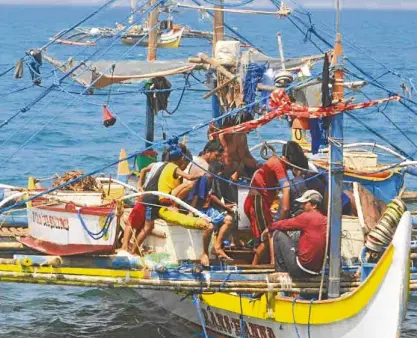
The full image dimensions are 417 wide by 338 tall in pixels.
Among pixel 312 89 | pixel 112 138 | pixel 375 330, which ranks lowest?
pixel 375 330

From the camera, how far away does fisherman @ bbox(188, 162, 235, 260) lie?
17969mm

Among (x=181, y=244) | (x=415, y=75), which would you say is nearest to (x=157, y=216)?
(x=181, y=244)

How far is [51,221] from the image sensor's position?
18844 mm

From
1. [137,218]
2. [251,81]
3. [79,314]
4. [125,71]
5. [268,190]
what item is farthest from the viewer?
[79,314]

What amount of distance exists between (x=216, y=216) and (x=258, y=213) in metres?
0.60

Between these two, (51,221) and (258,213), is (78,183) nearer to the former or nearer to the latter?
(51,221)

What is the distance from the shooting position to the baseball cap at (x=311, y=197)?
16.6 m

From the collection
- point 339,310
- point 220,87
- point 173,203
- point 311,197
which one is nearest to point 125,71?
point 220,87

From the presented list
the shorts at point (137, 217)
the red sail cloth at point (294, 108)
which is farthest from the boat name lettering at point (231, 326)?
the red sail cloth at point (294, 108)

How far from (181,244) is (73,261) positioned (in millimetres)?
1585

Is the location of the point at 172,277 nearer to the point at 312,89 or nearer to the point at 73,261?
the point at 73,261

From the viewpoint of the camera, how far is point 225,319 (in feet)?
60.3

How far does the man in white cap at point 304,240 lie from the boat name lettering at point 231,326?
112 cm

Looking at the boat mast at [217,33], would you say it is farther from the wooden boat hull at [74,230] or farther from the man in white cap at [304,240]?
the man in white cap at [304,240]
